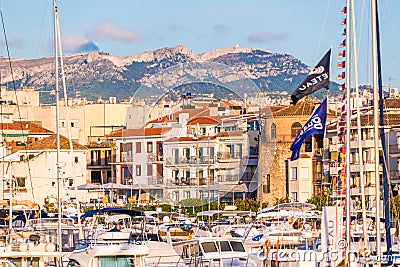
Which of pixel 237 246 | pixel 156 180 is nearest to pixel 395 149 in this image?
pixel 156 180

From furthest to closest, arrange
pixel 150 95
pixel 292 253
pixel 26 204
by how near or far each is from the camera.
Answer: pixel 150 95 < pixel 26 204 < pixel 292 253

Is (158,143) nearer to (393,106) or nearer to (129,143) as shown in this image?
(129,143)

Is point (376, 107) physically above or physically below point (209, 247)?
above

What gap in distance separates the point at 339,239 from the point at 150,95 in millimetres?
65245

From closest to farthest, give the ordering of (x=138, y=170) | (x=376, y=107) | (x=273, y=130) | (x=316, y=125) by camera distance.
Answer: (x=376, y=107), (x=316, y=125), (x=273, y=130), (x=138, y=170)

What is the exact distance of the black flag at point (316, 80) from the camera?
25.4 meters

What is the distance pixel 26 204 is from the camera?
47.4 meters

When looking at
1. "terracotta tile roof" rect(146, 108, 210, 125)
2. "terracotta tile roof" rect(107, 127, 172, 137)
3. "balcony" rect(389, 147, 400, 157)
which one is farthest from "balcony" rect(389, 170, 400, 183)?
"terracotta tile roof" rect(107, 127, 172, 137)

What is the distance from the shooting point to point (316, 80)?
A: 2550cm

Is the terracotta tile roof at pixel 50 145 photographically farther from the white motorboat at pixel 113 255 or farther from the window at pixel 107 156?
the white motorboat at pixel 113 255

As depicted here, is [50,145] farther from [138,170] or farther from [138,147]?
Answer: [138,170]

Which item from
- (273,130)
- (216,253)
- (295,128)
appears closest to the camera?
(216,253)

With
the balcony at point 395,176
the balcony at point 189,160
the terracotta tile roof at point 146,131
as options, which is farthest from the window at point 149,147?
the balcony at point 395,176

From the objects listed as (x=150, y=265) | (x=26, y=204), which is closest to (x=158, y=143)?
(x=26, y=204)
